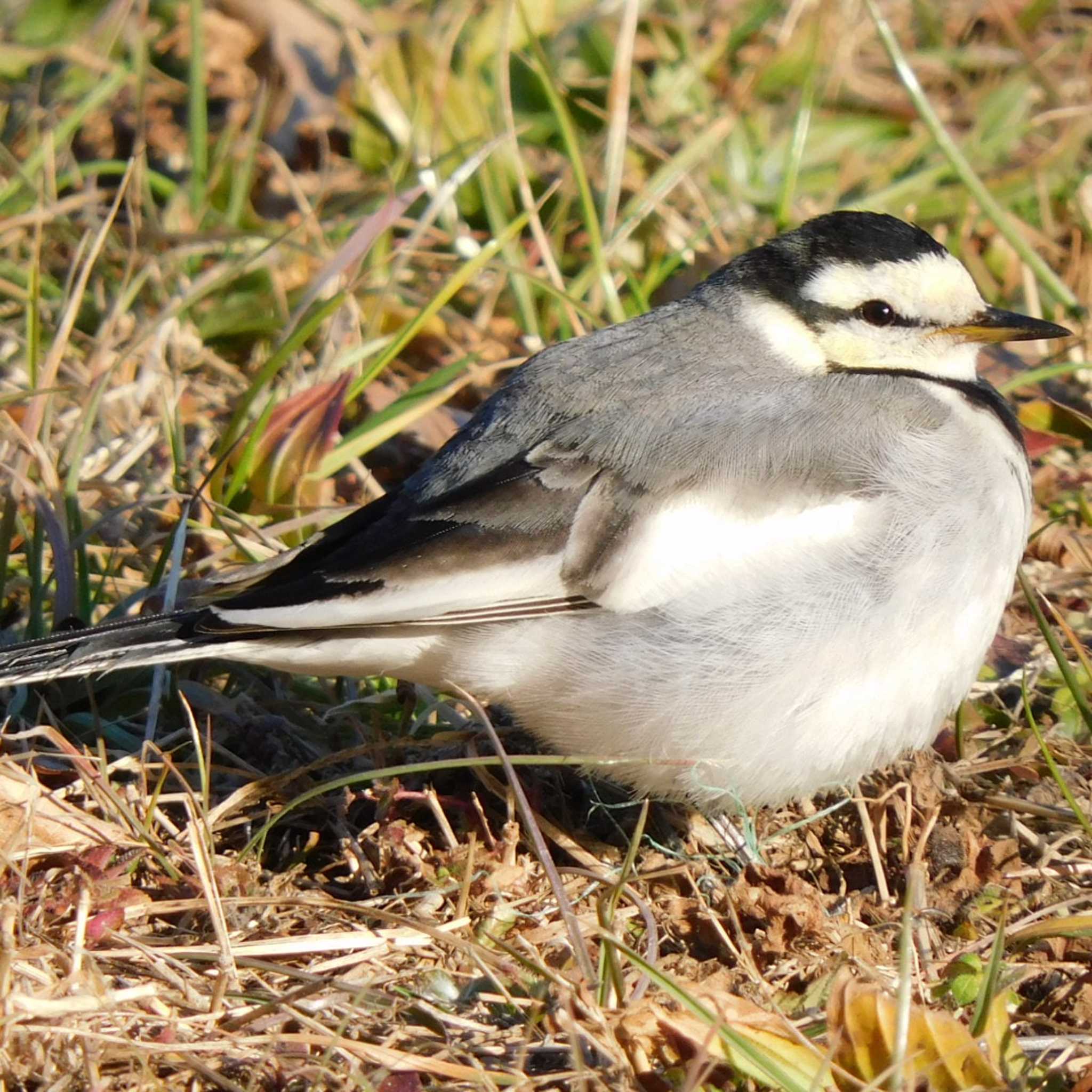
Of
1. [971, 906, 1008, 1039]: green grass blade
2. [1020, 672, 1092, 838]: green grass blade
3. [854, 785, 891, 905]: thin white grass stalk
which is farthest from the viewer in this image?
[854, 785, 891, 905]: thin white grass stalk

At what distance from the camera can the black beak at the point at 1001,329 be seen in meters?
4.50

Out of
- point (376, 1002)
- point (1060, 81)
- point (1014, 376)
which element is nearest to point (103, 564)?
point (376, 1002)

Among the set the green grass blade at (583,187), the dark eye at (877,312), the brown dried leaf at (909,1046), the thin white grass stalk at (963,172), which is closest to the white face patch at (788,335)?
the dark eye at (877,312)

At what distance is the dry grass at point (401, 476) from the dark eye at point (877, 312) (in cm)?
104

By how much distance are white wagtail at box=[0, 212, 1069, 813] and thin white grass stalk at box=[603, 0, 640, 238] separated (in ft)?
7.71

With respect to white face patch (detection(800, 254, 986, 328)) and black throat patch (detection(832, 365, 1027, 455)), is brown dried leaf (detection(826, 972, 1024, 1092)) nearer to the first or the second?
black throat patch (detection(832, 365, 1027, 455))

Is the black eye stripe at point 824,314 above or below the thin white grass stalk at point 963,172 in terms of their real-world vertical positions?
below

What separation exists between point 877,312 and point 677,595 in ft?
3.86

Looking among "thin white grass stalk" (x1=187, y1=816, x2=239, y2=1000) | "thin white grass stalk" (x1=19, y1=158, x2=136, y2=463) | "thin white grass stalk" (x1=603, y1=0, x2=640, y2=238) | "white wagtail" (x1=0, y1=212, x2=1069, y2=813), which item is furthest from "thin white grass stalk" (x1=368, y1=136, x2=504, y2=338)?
"thin white grass stalk" (x1=187, y1=816, x2=239, y2=1000)

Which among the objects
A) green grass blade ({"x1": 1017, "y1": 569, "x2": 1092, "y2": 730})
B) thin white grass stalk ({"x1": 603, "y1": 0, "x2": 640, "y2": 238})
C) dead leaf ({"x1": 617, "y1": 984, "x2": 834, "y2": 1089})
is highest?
thin white grass stalk ({"x1": 603, "y1": 0, "x2": 640, "y2": 238})

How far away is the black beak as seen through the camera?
177 inches

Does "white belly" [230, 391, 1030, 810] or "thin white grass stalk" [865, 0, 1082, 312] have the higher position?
"thin white grass stalk" [865, 0, 1082, 312]

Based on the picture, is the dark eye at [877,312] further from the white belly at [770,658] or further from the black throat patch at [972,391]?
the white belly at [770,658]

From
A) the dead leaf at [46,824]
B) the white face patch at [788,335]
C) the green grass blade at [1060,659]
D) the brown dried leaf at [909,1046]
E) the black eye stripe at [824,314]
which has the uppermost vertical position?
the black eye stripe at [824,314]
